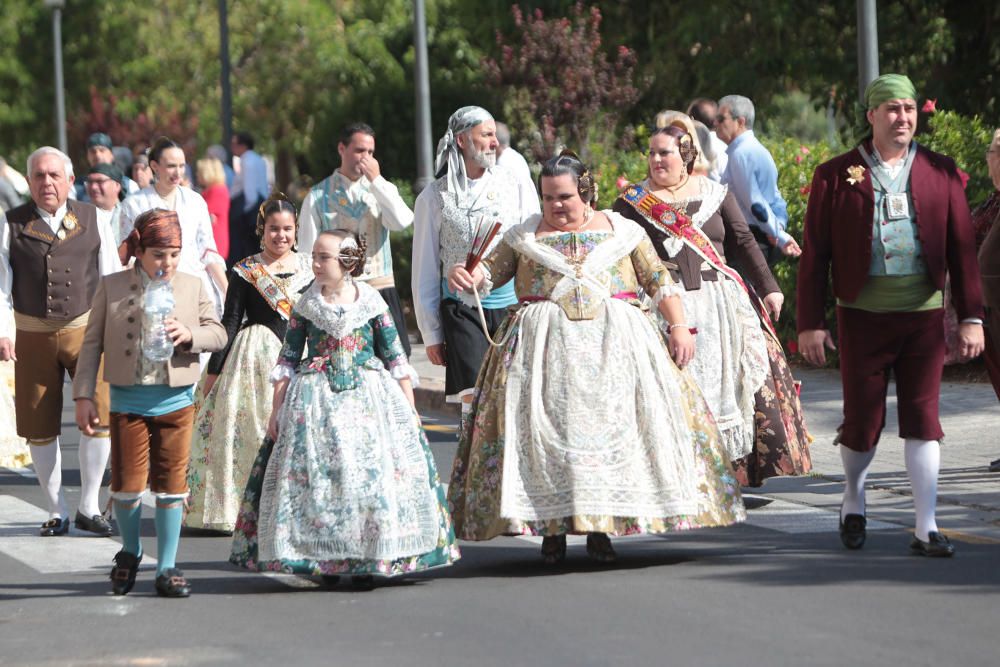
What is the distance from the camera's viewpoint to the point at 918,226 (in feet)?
26.7

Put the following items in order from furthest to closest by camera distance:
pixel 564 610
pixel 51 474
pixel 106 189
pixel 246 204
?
pixel 246 204 → pixel 106 189 → pixel 51 474 → pixel 564 610

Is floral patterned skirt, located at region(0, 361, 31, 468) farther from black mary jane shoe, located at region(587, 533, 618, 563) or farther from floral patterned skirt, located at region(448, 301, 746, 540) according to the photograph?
black mary jane shoe, located at region(587, 533, 618, 563)

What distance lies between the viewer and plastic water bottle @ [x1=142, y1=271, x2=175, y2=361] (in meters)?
7.97

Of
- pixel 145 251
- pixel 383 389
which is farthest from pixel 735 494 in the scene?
pixel 145 251

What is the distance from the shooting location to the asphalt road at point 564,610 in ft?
21.2

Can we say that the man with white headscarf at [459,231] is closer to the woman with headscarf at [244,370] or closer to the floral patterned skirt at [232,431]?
the woman with headscarf at [244,370]

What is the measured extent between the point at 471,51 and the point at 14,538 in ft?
75.3

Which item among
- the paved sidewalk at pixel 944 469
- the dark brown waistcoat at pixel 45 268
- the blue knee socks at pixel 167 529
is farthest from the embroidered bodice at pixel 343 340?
the paved sidewalk at pixel 944 469

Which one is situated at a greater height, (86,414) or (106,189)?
(106,189)

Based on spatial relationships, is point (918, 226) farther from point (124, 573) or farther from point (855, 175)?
point (124, 573)

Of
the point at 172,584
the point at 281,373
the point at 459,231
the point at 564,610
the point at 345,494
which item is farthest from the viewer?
the point at 459,231

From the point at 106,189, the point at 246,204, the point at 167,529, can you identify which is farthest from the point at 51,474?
the point at 246,204

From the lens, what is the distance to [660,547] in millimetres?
8742

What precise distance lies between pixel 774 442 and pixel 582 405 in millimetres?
2101
